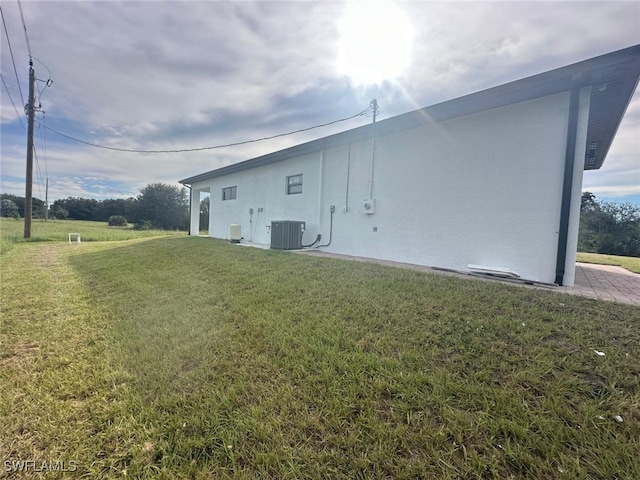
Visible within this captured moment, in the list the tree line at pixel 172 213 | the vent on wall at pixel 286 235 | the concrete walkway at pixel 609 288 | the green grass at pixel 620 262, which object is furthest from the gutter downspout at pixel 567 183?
the tree line at pixel 172 213

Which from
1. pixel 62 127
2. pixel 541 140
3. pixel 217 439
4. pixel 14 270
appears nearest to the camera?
pixel 217 439

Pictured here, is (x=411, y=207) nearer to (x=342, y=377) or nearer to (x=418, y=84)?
(x=418, y=84)

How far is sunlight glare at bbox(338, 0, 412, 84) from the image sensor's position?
5746 millimetres

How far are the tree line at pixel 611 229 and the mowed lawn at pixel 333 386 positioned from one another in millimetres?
15046

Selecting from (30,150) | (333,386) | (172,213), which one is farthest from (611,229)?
(172,213)

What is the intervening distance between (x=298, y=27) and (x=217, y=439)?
7.58 meters

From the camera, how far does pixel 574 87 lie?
4312mm

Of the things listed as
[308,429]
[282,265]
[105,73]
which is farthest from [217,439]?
[105,73]

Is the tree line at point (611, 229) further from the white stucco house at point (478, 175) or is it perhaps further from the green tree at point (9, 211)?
the green tree at point (9, 211)

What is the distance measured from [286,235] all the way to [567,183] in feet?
21.1

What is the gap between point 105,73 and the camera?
8.52 metres

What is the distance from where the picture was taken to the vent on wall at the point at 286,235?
8516 mm

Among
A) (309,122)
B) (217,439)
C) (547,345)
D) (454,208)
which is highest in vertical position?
(309,122)

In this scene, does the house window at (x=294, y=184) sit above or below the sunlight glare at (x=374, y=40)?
below
